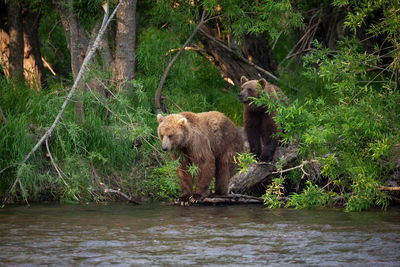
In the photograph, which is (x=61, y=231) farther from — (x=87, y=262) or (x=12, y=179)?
(x=12, y=179)

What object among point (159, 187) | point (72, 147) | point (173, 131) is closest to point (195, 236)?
point (173, 131)

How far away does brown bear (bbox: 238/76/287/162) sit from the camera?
9570 mm

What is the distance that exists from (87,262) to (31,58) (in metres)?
8.73

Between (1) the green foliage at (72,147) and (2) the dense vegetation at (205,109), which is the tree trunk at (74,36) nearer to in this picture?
(2) the dense vegetation at (205,109)

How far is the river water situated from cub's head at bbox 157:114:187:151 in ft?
2.86

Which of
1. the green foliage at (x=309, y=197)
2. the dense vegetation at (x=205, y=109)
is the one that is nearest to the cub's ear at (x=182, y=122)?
the dense vegetation at (x=205, y=109)

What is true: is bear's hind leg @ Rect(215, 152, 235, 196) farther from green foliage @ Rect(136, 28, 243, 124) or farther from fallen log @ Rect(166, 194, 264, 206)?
green foliage @ Rect(136, 28, 243, 124)

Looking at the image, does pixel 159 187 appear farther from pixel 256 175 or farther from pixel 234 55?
pixel 234 55

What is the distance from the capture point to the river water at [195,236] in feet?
18.3

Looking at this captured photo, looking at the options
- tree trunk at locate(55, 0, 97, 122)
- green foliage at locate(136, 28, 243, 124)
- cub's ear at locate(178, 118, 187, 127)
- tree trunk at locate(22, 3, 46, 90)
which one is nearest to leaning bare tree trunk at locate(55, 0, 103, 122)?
tree trunk at locate(55, 0, 97, 122)

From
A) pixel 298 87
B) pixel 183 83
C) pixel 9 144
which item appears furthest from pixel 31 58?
pixel 298 87

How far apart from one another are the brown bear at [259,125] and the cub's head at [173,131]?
146 centimetres

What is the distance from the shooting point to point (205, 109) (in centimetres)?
1207

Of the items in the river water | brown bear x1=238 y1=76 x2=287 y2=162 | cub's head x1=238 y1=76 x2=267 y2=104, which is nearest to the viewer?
the river water
